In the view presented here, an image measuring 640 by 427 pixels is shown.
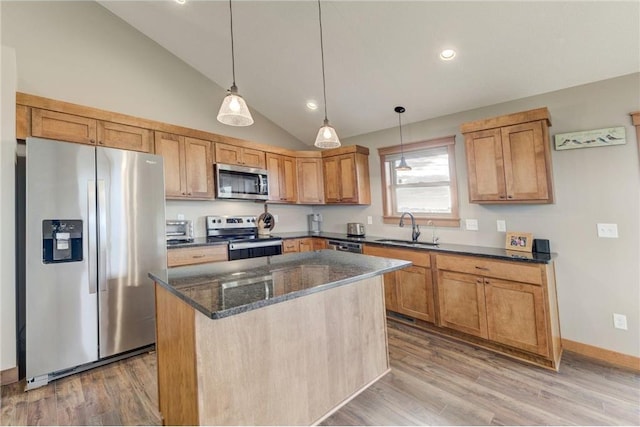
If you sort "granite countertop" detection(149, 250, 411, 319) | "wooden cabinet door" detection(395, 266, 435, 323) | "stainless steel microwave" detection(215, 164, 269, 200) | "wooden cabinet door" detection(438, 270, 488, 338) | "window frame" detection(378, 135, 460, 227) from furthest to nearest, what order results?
"stainless steel microwave" detection(215, 164, 269, 200) < "window frame" detection(378, 135, 460, 227) < "wooden cabinet door" detection(395, 266, 435, 323) < "wooden cabinet door" detection(438, 270, 488, 338) < "granite countertop" detection(149, 250, 411, 319)

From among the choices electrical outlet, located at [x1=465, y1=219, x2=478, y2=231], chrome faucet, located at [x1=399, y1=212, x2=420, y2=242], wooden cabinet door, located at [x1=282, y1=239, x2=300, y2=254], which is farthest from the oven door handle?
electrical outlet, located at [x1=465, y1=219, x2=478, y2=231]

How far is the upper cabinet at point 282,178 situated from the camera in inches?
170

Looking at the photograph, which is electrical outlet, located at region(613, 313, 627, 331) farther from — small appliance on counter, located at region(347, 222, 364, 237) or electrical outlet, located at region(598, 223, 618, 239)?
small appliance on counter, located at region(347, 222, 364, 237)

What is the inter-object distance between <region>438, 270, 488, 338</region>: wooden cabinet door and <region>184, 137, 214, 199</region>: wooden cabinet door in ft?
9.91

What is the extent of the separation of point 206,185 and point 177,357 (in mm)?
2581

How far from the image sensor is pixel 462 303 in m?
2.79

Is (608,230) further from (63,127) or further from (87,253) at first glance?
(63,127)

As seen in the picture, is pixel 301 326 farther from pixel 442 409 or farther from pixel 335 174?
pixel 335 174

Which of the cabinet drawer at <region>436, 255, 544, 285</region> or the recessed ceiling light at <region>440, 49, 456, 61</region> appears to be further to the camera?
the recessed ceiling light at <region>440, 49, 456, 61</region>

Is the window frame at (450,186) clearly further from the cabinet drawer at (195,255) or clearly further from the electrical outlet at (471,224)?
the cabinet drawer at (195,255)

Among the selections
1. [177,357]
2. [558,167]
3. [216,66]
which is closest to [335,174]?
[216,66]

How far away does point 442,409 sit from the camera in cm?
186

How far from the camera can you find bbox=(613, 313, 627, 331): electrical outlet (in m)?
2.36

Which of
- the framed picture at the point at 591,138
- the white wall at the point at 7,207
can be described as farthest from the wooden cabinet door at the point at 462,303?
the white wall at the point at 7,207
